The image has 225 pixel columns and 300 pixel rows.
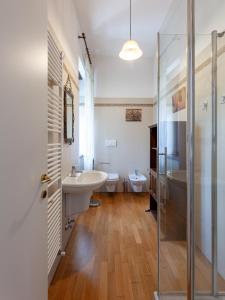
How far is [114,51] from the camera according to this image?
17.1ft

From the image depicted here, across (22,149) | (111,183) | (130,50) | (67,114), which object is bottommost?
(111,183)

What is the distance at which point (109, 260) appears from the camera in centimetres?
239

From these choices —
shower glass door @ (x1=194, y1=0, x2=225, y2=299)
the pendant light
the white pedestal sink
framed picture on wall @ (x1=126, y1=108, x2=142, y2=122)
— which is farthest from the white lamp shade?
framed picture on wall @ (x1=126, y1=108, x2=142, y2=122)

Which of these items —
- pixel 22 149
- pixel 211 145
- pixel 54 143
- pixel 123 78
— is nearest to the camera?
pixel 22 149

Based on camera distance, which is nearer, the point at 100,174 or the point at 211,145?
the point at 211,145

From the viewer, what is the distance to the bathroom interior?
1026mm

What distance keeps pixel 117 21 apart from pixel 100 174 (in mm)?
2565

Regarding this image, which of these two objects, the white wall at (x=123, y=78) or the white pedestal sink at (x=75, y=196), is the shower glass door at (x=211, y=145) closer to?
the white pedestal sink at (x=75, y=196)

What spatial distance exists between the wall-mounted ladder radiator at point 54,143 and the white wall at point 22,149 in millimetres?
466

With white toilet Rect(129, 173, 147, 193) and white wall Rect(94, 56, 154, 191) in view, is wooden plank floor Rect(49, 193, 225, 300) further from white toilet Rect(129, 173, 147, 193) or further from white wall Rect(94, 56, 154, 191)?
white wall Rect(94, 56, 154, 191)

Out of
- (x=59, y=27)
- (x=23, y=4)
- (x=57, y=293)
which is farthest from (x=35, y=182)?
(x=59, y=27)

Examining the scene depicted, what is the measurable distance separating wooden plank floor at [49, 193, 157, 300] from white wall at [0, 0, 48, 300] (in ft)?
Answer: 1.98

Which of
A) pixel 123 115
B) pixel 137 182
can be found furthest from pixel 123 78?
pixel 137 182

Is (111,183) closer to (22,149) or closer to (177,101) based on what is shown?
(177,101)
